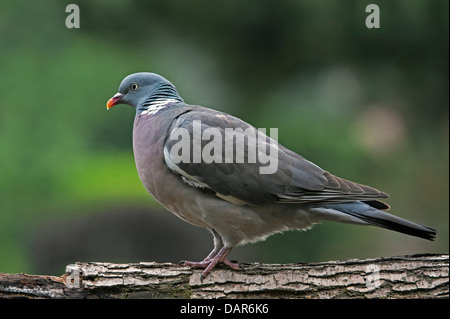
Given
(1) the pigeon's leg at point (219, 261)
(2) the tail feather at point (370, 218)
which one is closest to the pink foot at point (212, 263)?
(1) the pigeon's leg at point (219, 261)

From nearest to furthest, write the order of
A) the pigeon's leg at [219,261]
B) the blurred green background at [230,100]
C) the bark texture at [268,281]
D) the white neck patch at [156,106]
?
1. the bark texture at [268,281]
2. the pigeon's leg at [219,261]
3. the white neck patch at [156,106]
4. the blurred green background at [230,100]

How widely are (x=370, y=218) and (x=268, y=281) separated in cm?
61

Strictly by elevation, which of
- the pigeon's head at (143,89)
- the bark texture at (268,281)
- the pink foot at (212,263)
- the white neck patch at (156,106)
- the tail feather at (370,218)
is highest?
the pigeon's head at (143,89)

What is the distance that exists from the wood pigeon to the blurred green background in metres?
1.96

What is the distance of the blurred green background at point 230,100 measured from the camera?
17.7ft

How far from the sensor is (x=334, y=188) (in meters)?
3.07

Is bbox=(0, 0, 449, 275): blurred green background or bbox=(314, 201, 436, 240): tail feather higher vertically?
bbox=(0, 0, 449, 275): blurred green background

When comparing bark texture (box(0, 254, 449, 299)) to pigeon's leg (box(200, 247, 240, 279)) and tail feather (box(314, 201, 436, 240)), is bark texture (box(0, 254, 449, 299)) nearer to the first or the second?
pigeon's leg (box(200, 247, 240, 279))

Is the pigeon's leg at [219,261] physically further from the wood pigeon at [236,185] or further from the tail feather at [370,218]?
the tail feather at [370,218]

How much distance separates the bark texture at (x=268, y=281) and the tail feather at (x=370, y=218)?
15 cm

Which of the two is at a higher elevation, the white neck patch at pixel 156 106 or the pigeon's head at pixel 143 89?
the pigeon's head at pixel 143 89

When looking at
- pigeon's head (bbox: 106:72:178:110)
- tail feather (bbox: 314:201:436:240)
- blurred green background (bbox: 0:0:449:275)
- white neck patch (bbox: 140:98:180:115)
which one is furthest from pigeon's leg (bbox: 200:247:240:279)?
blurred green background (bbox: 0:0:449:275)

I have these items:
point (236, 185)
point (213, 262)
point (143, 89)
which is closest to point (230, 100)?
point (143, 89)

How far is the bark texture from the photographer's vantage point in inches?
108
